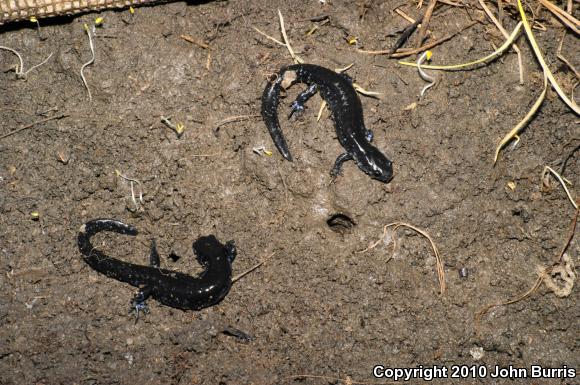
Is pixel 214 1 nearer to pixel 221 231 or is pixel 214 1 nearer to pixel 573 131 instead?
pixel 221 231

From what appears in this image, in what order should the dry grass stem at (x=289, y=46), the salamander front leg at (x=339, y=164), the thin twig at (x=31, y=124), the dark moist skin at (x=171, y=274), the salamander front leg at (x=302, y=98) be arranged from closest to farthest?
the dark moist skin at (x=171, y=274) < the salamander front leg at (x=339, y=164) < the salamander front leg at (x=302, y=98) < the dry grass stem at (x=289, y=46) < the thin twig at (x=31, y=124)

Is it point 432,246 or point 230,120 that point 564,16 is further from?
point 230,120

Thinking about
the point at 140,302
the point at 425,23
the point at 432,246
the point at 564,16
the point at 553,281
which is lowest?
the point at 140,302

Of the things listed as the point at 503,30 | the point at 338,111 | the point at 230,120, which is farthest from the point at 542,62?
the point at 230,120

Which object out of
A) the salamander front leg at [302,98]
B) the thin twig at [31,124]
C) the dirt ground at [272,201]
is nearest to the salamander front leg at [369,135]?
the dirt ground at [272,201]

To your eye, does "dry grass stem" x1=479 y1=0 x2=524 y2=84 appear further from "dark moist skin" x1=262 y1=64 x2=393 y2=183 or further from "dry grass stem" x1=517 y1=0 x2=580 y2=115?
"dark moist skin" x1=262 y1=64 x2=393 y2=183

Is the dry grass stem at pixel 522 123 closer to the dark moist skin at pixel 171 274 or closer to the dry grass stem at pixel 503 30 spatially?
the dry grass stem at pixel 503 30

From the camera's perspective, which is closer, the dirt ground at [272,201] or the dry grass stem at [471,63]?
the dirt ground at [272,201]
